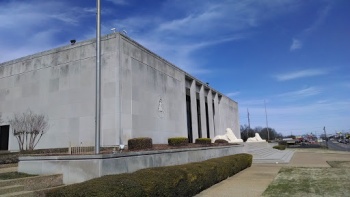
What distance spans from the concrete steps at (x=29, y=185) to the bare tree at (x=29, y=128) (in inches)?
545

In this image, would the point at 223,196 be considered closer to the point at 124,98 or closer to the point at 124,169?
the point at 124,169

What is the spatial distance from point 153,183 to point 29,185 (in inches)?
151

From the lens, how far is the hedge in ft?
22.3

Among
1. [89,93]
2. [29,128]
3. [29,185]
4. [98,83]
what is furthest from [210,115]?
[29,185]

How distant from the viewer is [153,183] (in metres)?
8.48

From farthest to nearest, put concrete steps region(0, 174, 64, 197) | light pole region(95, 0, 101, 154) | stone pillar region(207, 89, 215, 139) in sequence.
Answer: stone pillar region(207, 89, 215, 139) < light pole region(95, 0, 101, 154) < concrete steps region(0, 174, 64, 197)

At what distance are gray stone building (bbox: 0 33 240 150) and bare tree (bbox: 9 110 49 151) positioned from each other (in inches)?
16.9

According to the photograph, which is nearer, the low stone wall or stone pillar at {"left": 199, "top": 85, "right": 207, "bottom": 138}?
A: the low stone wall

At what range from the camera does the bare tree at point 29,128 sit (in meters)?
22.3

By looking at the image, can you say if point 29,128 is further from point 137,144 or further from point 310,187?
point 310,187

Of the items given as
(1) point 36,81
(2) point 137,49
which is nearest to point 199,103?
(2) point 137,49

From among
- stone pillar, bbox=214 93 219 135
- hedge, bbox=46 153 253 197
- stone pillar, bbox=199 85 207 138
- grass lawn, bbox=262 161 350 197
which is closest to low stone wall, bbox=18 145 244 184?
hedge, bbox=46 153 253 197

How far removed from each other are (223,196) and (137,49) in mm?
14218

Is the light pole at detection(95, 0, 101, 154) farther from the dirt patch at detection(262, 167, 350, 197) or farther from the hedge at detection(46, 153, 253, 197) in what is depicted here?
the dirt patch at detection(262, 167, 350, 197)
